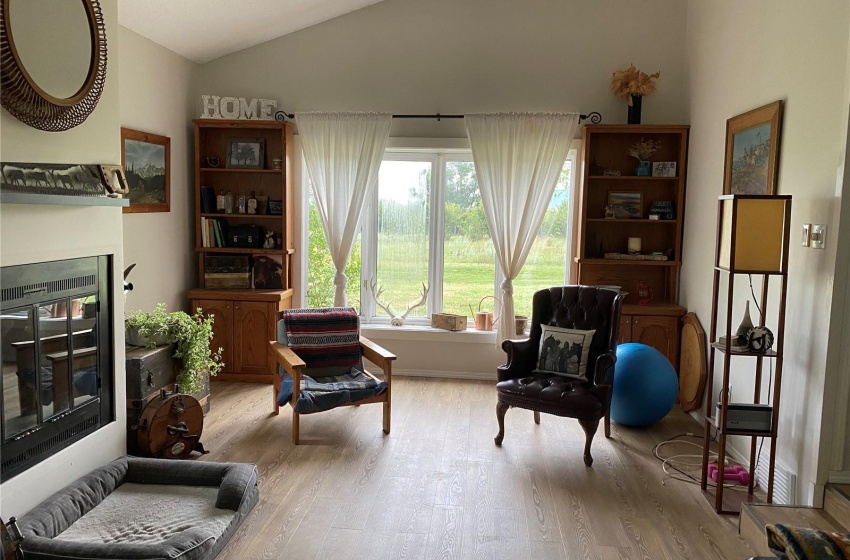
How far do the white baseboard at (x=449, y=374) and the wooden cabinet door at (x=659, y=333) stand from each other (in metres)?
1.27

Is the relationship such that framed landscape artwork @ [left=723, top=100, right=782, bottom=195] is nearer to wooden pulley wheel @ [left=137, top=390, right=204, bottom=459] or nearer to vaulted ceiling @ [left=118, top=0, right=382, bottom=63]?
vaulted ceiling @ [left=118, top=0, right=382, bottom=63]

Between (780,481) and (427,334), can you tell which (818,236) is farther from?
(427,334)

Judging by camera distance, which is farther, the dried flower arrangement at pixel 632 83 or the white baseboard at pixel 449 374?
the white baseboard at pixel 449 374

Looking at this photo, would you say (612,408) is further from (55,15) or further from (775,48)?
(55,15)

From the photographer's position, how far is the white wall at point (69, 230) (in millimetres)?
2670

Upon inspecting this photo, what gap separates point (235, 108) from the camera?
5.53 m

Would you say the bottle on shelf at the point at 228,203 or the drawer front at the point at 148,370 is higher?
the bottle on shelf at the point at 228,203

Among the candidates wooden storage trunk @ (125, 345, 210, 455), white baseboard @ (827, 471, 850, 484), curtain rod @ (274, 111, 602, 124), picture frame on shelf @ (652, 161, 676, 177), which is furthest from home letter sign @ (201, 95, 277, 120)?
white baseboard @ (827, 471, 850, 484)

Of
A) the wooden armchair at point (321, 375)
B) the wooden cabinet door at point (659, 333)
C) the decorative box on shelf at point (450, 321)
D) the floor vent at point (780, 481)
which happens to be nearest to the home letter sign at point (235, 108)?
the wooden armchair at point (321, 375)

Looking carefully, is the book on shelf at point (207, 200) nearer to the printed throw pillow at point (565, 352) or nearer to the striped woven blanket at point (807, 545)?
the printed throw pillow at point (565, 352)

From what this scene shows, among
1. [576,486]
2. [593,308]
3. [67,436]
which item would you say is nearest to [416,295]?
[593,308]

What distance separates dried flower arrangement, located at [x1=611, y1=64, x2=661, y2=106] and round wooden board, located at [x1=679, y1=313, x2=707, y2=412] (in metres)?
1.77

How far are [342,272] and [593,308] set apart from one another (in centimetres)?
224

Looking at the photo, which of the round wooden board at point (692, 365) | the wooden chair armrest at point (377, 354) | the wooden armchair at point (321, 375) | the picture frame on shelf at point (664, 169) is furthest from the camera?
the picture frame on shelf at point (664, 169)
